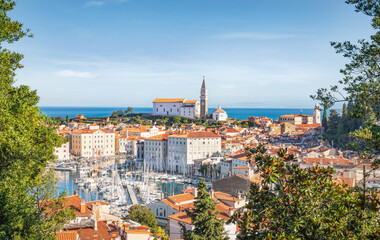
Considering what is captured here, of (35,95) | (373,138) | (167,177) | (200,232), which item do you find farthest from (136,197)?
(373,138)

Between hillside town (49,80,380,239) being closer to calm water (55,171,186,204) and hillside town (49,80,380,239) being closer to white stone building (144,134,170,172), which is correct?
white stone building (144,134,170,172)

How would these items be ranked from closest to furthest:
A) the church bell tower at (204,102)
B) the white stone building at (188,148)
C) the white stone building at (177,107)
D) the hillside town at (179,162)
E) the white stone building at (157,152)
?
1. the hillside town at (179,162)
2. the white stone building at (188,148)
3. the white stone building at (157,152)
4. the white stone building at (177,107)
5. the church bell tower at (204,102)

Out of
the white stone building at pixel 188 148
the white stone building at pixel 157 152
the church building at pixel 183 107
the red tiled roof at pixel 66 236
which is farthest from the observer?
the church building at pixel 183 107

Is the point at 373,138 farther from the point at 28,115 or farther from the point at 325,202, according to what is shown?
the point at 28,115

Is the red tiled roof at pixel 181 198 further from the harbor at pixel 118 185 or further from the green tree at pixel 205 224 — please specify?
the green tree at pixel 205 224

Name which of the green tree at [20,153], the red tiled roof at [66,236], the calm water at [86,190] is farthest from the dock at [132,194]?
the green tree at [20,153]

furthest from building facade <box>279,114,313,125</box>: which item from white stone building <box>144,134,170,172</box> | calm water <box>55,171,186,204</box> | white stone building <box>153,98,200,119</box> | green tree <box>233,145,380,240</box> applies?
green tree <box>233,145,380,240</box>

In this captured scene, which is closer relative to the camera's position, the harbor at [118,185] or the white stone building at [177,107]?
the harbor at [118,185]

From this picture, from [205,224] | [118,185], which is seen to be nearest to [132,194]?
[118,185]
